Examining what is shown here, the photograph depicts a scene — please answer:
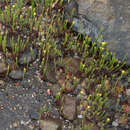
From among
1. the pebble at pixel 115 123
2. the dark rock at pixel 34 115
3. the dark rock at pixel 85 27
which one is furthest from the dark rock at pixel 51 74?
the pebble at pixel 115 123

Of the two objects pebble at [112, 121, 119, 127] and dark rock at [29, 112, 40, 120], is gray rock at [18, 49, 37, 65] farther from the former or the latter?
pebble at [112, 121, 119, 127]

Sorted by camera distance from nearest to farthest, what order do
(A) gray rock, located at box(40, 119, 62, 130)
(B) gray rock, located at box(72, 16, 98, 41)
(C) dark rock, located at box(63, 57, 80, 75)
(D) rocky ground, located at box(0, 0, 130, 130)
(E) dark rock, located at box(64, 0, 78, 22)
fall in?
(A) gray rock, located at box(40, 119, 62, 130) < (D) rocky ground, located at box(0, 0, 130, 130) < (C) dark rock, located at box(63, 57, 80, 75) < (B) gray rock, located at box(72, 16, 98, 41) < (E) dark rock, located at box(64, 0, 78, 22)

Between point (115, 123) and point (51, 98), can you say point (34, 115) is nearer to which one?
point (51, 98)

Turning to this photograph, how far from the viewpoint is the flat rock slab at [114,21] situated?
370 cm

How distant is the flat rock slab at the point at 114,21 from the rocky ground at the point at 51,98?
0.51 m

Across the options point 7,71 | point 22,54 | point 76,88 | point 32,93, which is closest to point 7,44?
point 22,54

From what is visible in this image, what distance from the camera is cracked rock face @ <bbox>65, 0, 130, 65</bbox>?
3.70 meters

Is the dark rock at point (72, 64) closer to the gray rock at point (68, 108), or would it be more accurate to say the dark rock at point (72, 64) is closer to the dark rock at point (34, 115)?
the gray rock at point (68, 108)

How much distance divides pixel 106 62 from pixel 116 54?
0.82 feet

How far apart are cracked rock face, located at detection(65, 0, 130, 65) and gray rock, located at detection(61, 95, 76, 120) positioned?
1092 millimetres

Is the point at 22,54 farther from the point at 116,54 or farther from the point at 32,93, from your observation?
the point at 116,54

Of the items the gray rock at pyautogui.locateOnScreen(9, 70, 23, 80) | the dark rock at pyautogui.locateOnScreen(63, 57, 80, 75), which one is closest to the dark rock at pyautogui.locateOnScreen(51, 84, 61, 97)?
the dark rock at pyautogui.locateOnScreen(63, 57, 80, 75)

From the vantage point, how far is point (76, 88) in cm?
356

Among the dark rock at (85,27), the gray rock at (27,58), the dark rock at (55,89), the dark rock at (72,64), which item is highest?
the dark rock at (85,27)
